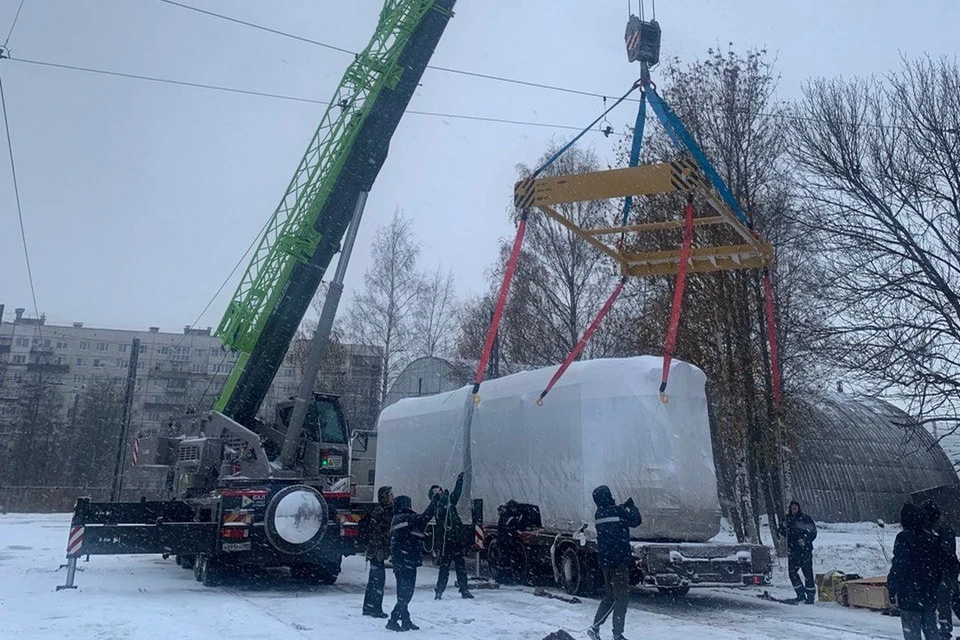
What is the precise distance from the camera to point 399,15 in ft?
43.8

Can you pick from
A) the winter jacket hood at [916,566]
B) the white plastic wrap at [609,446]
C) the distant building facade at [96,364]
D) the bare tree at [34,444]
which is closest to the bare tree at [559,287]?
the white plastic wrap at [609,446]

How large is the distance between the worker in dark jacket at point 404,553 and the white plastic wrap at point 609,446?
2958 millimetres

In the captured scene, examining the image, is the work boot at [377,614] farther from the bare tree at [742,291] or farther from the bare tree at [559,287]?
the bare tree at [559,287]

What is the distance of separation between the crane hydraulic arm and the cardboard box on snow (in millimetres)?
9503

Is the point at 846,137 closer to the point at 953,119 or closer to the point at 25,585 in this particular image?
the point at 953,119

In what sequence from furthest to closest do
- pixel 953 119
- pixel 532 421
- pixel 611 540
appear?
pixel 953 119
pixel 532 421
pixel 611 540

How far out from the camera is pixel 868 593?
1095 cm

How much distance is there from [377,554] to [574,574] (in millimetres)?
3417

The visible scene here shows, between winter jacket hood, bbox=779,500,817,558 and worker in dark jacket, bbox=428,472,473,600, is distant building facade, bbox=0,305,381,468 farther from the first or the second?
winter jacket hood, bbox=779,500,817,558

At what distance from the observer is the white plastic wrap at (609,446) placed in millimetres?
10781

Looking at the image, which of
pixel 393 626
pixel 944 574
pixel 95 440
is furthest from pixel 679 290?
pixel 95 440

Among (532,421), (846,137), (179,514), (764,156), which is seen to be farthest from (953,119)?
(179,514)

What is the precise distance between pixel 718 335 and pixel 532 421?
22.2 feet

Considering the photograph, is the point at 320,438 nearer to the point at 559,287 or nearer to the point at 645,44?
the point at 645,44
